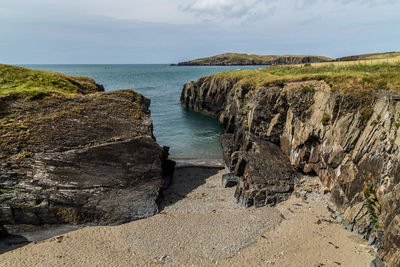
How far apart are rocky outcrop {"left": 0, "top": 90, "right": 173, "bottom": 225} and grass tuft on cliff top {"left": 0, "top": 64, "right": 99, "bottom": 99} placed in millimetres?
1140

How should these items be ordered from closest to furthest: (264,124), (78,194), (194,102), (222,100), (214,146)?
(78,194), (264,124), (214,146), (222,100), (194,102)

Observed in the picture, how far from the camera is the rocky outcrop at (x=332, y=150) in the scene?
61.1 ft

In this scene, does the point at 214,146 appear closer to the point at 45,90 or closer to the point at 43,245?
the point at 45,90

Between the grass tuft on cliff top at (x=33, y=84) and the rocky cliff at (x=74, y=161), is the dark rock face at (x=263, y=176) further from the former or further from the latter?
the grass tuft on cliff top at (x=33, y=84)

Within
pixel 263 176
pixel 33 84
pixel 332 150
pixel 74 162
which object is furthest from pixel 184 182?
pixel 33 84

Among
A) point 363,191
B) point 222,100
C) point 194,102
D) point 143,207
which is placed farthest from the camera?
point 194,102

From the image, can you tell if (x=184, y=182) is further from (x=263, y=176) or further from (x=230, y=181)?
(x=263, y=176)

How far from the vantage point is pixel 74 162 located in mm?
23516

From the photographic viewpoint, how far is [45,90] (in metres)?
28.3

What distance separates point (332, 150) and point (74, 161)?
2561 centimetres

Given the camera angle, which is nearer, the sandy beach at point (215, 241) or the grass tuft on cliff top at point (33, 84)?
the sandy beach at point (215, 241)

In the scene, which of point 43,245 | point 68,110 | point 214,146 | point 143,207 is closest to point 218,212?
point 143,207

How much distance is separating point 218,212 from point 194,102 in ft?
210

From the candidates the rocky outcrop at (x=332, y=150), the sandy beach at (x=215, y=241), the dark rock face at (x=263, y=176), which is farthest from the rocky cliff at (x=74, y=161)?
the rocky outcrop at (x=332, y=150)
